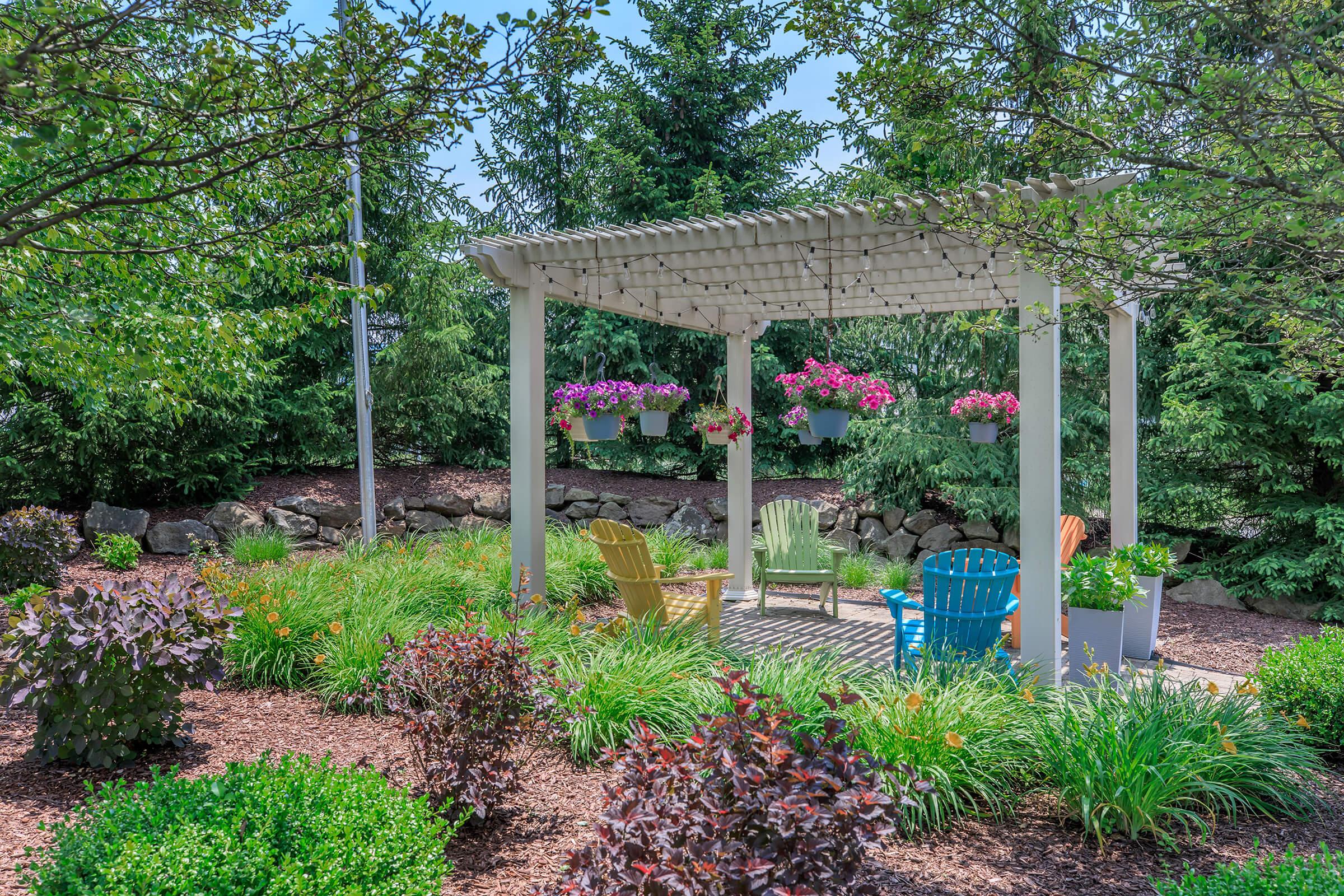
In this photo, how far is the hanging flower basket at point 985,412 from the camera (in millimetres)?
5836

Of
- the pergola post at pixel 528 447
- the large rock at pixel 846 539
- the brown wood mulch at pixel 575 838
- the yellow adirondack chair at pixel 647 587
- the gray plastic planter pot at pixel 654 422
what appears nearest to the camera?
the brown wood mulch at pixel 575 838

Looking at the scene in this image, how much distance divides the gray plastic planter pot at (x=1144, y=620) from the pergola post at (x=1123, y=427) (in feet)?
1.79

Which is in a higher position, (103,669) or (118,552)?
(103,669)

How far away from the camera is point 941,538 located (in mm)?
8422

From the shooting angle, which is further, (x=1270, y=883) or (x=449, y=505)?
(x=449, y=505)

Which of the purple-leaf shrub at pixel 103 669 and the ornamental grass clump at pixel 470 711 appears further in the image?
the purple-leaf shrub at pixel 103 669

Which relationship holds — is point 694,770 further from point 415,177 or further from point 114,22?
point 415,177

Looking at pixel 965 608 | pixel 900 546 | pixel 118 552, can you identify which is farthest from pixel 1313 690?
pixel 118 552

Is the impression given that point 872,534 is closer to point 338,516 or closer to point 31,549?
point 338,516

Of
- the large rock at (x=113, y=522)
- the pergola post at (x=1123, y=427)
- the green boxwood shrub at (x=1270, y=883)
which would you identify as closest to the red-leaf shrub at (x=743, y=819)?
the green boxwood shrub at (x=1270, y=883)

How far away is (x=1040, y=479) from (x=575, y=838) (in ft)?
8.52

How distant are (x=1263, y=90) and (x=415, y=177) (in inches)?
368

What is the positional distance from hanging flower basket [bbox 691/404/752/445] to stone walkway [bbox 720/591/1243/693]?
1390 millimetres

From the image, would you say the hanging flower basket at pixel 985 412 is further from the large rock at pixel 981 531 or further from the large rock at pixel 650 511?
the large rock at pixel 650 511
